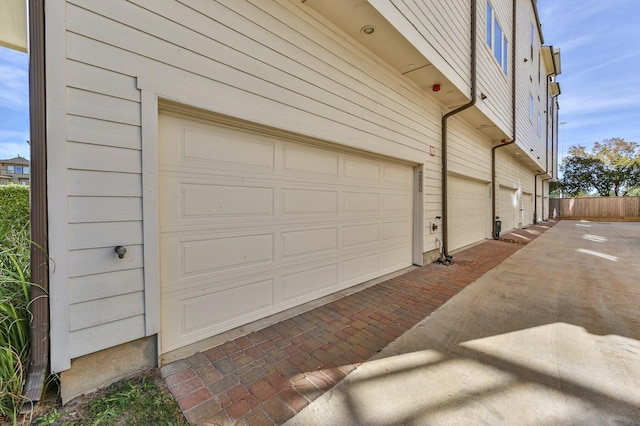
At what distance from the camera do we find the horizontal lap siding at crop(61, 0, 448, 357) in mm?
1684

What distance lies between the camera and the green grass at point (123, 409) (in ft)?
4.99

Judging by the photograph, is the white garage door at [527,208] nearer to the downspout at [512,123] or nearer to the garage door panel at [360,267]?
the downspout at [512,123]

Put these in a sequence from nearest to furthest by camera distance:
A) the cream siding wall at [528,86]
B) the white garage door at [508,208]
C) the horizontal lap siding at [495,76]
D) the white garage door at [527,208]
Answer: the horizontal lap siding at [495,76] < the cream siding wall at [528,86] < the white garage door at [508,208] < the white garage door at [527,208]

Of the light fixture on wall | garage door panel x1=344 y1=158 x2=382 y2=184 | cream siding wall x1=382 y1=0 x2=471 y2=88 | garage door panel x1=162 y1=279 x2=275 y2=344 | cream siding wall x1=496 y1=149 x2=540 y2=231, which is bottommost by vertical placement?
garage door panel x1=162 y1=279 x2=275 y2=344

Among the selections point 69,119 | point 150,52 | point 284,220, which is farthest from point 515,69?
point 69,119

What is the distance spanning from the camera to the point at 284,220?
2.96 meters

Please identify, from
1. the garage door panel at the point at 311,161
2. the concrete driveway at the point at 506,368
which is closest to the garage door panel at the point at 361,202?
the garage door panel at the point at 311,161

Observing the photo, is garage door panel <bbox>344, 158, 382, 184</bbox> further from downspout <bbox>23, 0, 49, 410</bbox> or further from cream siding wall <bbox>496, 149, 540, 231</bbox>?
cream siding wall <bbox>496, 149, 540, 231</bbox>

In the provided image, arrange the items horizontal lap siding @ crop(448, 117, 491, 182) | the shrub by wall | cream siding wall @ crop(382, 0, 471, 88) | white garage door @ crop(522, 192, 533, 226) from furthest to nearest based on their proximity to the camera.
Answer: white garage door @ crop(522, 192, 533, 226), horizontal lap siding @ crop(448, 117, 491, 182), cream siding wall @ crop(382, 0, 471, 88), the shrub by wall

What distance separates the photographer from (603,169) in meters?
23.8

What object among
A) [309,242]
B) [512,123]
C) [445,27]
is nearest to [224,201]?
[309,242]

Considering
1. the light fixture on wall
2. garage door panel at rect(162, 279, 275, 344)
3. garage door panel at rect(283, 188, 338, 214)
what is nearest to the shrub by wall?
garage door panel at rect(162, 279, 275, 344)

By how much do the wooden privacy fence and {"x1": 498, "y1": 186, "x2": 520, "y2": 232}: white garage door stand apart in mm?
13519

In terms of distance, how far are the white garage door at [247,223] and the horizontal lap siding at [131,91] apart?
262mm
